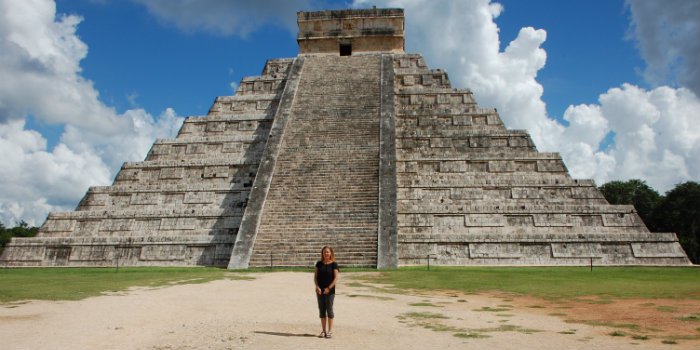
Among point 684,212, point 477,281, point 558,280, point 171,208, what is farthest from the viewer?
point 684,212

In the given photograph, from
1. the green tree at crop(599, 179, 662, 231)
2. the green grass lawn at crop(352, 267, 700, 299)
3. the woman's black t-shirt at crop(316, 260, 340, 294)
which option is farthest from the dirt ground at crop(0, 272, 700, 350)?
the green tree at crop(599, 179, 662, 231)

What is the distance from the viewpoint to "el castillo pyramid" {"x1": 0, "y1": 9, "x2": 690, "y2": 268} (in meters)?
16.5

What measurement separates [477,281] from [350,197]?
21.0 feet

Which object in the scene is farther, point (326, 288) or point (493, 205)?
point (493, 205)

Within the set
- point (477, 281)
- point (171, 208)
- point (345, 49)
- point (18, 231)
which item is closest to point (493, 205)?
point (477, 281)

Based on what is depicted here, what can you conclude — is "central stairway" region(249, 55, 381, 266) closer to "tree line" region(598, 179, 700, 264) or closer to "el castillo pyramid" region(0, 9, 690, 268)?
"el castillo pyramid" region(0, 9, 690, 268)

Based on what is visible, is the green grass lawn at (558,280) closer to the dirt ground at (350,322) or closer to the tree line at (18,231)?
the dirt ground at (350,322)

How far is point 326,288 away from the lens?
6.48m

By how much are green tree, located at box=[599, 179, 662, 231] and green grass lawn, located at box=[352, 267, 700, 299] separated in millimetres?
30555

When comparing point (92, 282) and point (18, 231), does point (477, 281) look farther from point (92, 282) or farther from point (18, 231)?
point (18, 231)

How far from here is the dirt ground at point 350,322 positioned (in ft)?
19.2

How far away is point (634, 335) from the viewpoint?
6172 mm

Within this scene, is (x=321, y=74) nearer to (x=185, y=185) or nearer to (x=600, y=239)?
(x=185, y=185)

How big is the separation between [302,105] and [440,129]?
6.18 meters
